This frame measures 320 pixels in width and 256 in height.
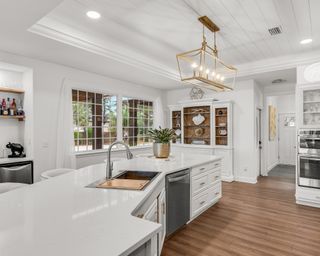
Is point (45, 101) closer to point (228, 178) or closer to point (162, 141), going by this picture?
point (162, 141)

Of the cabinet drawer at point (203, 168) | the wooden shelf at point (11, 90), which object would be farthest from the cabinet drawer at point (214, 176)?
the wooden shelf at point (11, 90)

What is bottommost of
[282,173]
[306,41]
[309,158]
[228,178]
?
[282,173]

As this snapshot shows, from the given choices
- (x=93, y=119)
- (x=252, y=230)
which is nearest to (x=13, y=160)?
(x=93, y=119)

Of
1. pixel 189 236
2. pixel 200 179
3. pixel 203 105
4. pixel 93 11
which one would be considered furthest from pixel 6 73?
pixel 203 105

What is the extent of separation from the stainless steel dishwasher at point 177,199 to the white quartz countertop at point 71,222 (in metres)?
0.92

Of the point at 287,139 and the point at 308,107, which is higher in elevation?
the point at 308,107

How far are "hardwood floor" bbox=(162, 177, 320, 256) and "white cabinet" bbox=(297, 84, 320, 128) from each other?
1532mm

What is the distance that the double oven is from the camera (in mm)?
3812

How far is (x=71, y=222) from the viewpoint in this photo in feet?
3.77

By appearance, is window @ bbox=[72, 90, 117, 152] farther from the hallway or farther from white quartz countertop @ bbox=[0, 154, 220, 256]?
the hallway

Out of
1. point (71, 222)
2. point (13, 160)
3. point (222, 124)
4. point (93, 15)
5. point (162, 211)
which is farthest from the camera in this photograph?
point (222, 124)

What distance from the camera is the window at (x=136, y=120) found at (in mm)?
5883

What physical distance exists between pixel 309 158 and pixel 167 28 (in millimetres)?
3337

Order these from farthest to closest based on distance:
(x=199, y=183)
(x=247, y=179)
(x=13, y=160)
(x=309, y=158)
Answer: (x=247, y=179), (x=309, y=158), (x=13, y=160), (x=199, y=183)
